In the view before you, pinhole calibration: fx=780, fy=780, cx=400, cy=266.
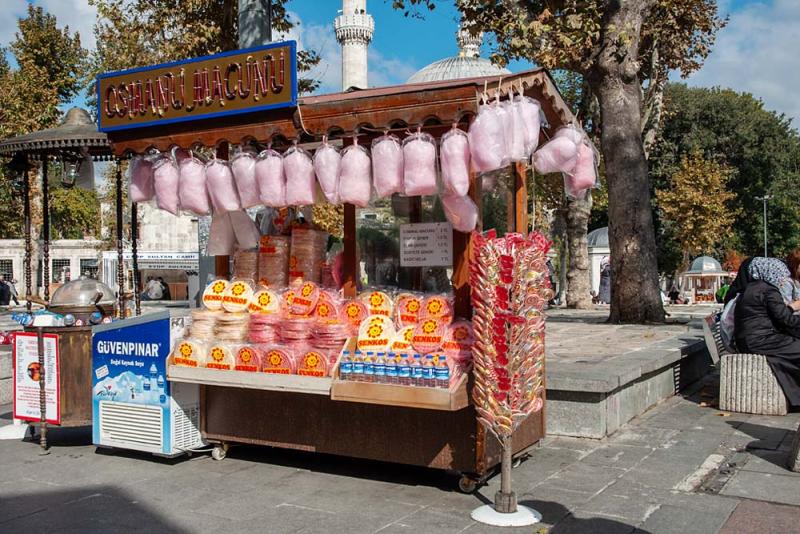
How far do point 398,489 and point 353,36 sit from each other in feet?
243

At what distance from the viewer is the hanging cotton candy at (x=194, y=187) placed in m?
6.25

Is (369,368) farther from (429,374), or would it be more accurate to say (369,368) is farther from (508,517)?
(508,517)

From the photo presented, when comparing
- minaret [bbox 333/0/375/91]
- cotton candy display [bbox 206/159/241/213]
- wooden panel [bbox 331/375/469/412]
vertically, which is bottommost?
wooden panel [bbox 331/375/469/412]

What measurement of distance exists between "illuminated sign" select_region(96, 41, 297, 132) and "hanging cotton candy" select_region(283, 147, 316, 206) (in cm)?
40

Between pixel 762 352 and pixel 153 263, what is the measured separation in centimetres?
4225

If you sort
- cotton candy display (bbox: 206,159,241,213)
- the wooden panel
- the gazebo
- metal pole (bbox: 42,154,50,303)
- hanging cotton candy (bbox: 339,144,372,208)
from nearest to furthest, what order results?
the wooden panel, hanging cotton candy (bbox: 339,144,372,208), cotton candy display (bbox: 206,159,241,213), metal pole (bbox: 42,154,50,303), the gazebo

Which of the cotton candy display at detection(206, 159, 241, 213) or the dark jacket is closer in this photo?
the cotton candy display at detection(206, 159, 241, 213)

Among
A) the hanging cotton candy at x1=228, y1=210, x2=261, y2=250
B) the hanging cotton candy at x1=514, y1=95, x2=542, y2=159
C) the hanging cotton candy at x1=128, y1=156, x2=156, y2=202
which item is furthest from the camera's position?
the hanging cotton candy at x1=228, y1=210, x2=261, y2=250

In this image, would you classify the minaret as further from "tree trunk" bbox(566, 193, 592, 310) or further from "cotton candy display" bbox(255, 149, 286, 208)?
"cotton candy display" bbox(255, 149, 286, 208)

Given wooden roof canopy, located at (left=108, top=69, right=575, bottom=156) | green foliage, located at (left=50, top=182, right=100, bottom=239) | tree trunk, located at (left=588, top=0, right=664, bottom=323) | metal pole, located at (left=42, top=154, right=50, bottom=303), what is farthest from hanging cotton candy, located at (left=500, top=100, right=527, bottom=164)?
green foliage, located at (left=50, top=182, right=100, bottom=239)

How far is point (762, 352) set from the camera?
7.79 m

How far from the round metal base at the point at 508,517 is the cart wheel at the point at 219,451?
8.06ft

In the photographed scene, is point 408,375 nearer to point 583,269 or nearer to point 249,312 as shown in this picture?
point 249,312

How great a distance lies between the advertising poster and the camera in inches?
267
